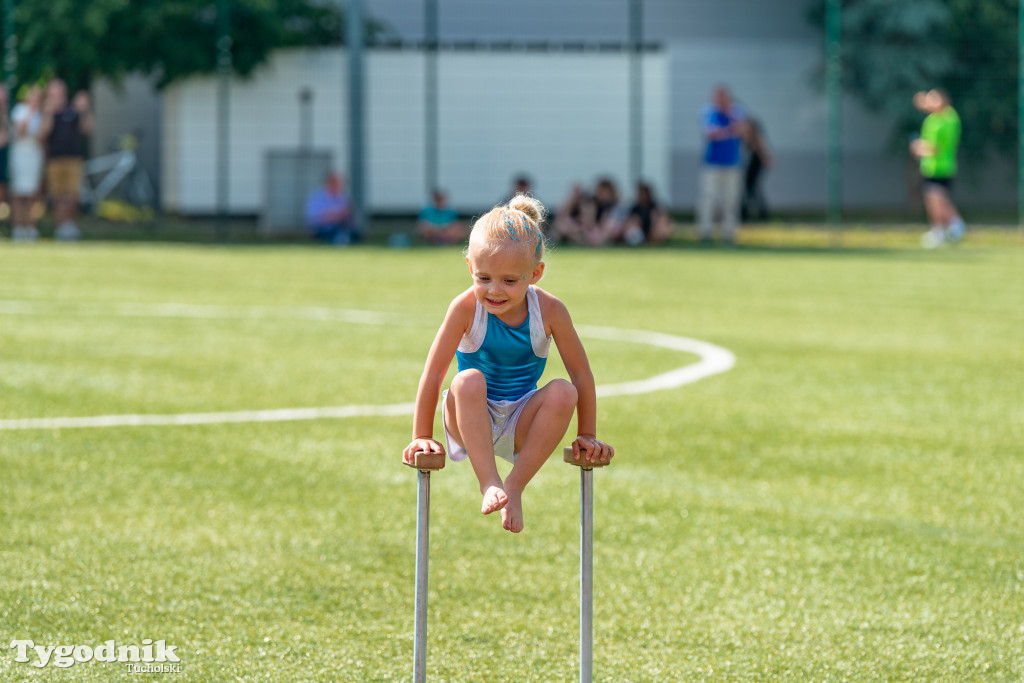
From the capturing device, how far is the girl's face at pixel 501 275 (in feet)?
9.56

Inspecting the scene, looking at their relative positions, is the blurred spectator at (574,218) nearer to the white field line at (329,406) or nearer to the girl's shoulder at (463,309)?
the white field line at (329,406)

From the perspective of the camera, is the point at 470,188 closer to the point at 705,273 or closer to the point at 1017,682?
the point at 705,273

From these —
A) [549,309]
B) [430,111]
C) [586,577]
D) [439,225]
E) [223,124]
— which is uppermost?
[430,111]

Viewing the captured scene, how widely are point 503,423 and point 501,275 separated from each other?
35 cm

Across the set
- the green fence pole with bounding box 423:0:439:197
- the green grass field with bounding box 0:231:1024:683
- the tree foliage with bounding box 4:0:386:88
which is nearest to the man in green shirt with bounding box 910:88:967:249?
the green fence pole with bounding box 423:0:439:197

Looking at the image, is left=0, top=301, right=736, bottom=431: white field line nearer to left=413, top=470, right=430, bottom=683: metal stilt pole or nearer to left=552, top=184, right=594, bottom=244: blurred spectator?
left=413, top=470, right=430, bottom=683: metal stilt pole

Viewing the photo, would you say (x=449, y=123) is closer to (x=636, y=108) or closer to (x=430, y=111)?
(x=430, y=111)

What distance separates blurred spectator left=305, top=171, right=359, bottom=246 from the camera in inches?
901

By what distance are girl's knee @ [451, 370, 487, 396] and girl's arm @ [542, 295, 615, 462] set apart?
6.8 inches

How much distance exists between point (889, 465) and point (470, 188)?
66.9ft

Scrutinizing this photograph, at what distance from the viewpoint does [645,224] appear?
2319 centimetres

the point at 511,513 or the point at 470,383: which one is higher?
the point at 470,383

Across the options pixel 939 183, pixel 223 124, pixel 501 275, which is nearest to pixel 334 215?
pixel 223 124

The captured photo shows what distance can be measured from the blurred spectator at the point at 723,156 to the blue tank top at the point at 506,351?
20.0 m
